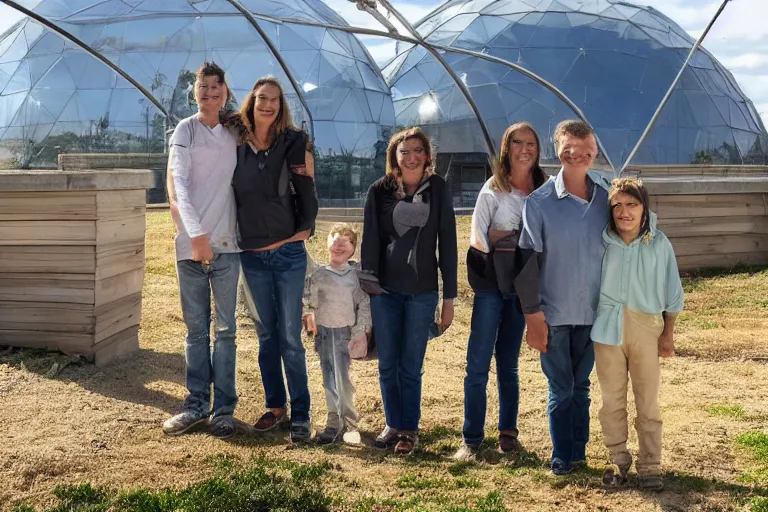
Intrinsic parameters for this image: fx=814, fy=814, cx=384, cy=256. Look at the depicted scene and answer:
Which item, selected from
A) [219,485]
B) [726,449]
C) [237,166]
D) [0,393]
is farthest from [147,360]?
[726,449]

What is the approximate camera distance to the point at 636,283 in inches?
157

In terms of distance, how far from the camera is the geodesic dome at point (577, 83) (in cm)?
2103

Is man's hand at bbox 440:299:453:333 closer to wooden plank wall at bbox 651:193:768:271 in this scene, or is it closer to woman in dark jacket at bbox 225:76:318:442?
woman in dark jacket at bbox 225:76:318:442

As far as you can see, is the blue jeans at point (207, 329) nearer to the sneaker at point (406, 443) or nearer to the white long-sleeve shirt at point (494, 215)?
the sneaker at point (406, 443)

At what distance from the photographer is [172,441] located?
4.74m

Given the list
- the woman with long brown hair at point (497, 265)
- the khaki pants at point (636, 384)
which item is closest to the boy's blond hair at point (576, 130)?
the woman with long brown hair at point (497, 265)

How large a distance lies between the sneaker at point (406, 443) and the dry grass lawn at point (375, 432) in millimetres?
68

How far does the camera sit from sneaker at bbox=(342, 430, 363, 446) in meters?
4.75

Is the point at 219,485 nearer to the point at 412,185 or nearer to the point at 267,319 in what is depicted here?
the point at 267,319

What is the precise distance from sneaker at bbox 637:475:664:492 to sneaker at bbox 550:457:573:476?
1.24 feet

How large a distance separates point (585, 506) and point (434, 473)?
82 cm

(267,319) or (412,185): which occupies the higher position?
(412,185)

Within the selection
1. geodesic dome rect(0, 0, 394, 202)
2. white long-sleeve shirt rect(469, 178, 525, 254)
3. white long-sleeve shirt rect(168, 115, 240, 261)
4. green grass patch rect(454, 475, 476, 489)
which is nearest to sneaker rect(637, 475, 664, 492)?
green grass patch rect(454, 475, 476, 489)

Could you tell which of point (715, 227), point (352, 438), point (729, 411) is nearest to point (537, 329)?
point (352, 438)
